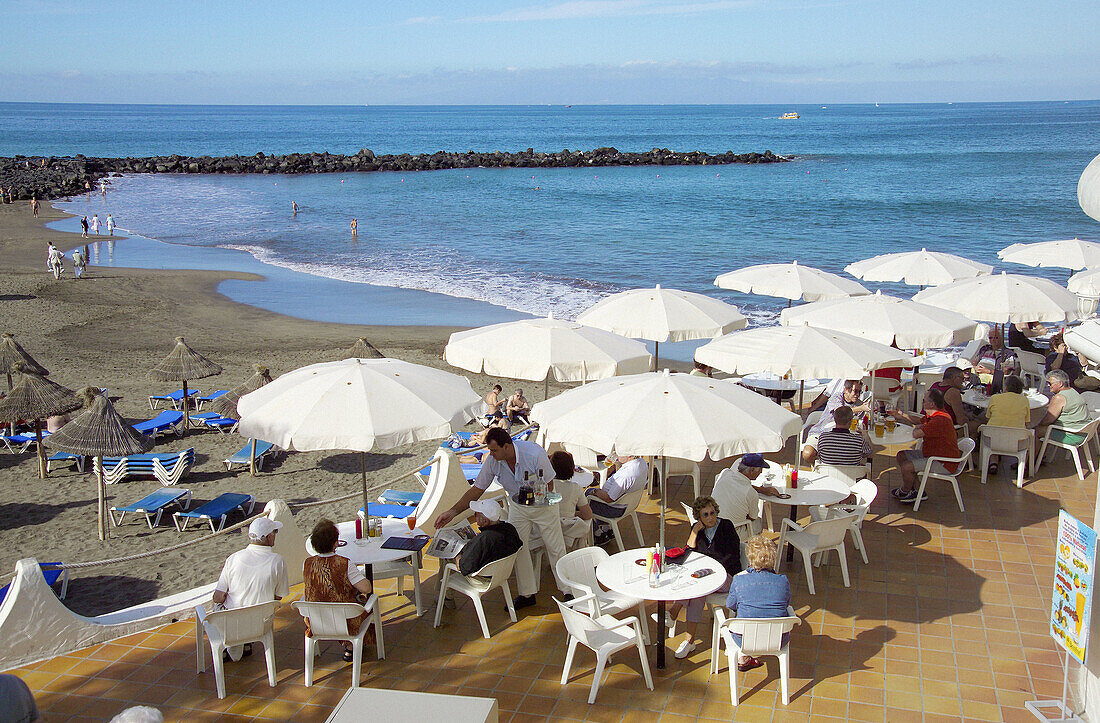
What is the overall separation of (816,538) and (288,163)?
78089 mm

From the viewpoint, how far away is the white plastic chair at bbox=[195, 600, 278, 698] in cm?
554

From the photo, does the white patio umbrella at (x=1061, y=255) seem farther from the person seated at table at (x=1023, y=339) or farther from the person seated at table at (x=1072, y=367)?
the person seated at table at (x=1072, y=367)

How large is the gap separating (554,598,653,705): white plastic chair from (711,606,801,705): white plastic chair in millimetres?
559

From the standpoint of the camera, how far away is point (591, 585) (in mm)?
6074

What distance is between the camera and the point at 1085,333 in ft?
16.5

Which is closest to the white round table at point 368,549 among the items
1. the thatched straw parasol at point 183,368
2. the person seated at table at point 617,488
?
the person seated at table at point 617,488

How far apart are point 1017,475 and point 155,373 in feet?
41.2

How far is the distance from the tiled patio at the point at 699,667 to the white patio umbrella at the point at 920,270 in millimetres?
5757

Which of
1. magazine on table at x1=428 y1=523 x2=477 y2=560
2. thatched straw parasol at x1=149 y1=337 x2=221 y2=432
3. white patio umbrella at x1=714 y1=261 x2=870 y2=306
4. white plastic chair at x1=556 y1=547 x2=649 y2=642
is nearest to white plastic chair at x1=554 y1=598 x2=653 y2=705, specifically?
white plastic chair at x1=556 y1=547 x2=649 y2=642

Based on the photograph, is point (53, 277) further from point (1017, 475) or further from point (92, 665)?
point (1017, 475)

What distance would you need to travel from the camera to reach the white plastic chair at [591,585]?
581 centimetres

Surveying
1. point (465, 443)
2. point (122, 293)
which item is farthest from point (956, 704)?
point (122, 293)

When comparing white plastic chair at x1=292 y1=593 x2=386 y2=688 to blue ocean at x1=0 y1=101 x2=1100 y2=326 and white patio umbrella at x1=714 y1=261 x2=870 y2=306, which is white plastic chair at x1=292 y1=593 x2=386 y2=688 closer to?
white patio umbrella at x1=714 y1=261 x2=870 y2=306

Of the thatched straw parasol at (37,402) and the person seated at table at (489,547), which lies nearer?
the person seated at table at (489,547)
